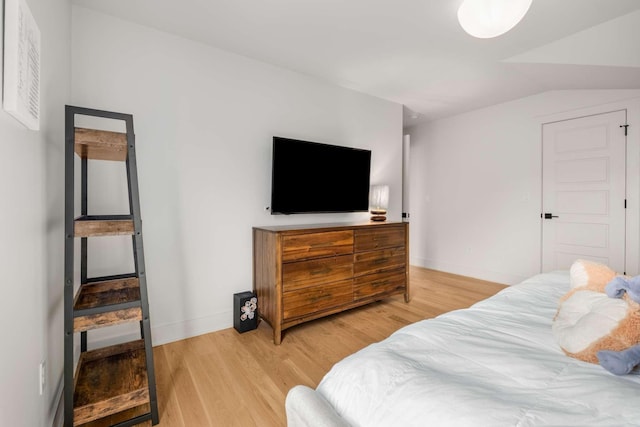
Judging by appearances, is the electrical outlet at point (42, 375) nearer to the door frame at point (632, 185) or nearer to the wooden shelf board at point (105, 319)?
the wooden shelf board at point (105, 319)

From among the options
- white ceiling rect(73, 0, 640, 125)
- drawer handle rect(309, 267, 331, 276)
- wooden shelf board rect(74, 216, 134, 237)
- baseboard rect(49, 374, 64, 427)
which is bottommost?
baseboard rect(49, 374, 64, 427)

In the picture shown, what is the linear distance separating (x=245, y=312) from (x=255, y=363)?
57 centimetres

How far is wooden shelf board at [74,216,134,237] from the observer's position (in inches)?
54.6

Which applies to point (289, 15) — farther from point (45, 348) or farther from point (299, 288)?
point (45, 348)

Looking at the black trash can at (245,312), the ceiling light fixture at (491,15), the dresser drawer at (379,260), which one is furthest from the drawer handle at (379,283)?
the ceiling light fixture at (491,15)

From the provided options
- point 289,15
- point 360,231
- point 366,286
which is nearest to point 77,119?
point 289,15

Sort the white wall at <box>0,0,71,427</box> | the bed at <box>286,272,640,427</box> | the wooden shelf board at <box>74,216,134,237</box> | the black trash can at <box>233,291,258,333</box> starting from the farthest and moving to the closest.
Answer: the black trash can at <box>233,291,258,333</box> → the wooden shelf board at <box>74,216,134,237</box> → the white wall at <box>0,0,71,427</box> → the bed at <box>286,272,640,427</box>

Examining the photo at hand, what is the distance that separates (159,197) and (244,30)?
1.50 meters

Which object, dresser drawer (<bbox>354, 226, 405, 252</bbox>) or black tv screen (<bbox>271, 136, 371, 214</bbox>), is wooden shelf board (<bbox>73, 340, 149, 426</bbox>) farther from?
dresser drawer (<bbox>354, 226, 405, 252</bbox>)

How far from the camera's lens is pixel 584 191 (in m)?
3.39

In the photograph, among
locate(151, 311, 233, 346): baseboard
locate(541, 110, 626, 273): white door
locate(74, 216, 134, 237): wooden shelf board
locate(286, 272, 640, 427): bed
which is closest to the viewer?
locate(286, 272, 640, 427): bed

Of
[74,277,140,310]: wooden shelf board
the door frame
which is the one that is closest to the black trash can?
[74,277,140,310]: wooden shelf board

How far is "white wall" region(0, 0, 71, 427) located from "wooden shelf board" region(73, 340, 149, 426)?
0.41 ft

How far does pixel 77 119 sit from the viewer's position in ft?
6.64
